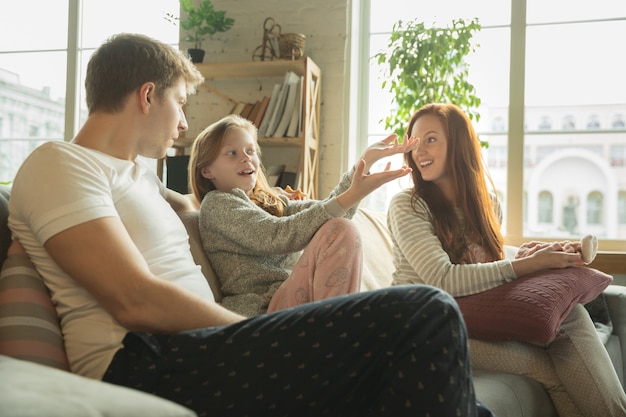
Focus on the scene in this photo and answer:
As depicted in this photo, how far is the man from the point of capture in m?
1.02

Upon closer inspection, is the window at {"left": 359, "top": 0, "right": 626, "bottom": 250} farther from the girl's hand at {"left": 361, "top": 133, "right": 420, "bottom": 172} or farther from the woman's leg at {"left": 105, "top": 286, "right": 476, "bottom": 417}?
the woman's leg at {"left": 105, "top": 286, "right": 476, "bottom": 417}

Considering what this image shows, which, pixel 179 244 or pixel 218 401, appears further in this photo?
pixel 179 244

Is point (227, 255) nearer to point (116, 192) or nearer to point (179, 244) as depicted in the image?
point (179, 244)

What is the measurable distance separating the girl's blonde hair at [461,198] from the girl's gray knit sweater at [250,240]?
267mm

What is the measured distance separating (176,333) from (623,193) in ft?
10.4

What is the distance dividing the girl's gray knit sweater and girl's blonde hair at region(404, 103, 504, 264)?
267mm

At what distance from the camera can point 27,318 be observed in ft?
3.91

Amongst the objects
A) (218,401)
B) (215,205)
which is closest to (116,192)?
(218,401)

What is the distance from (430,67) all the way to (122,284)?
2718 mm

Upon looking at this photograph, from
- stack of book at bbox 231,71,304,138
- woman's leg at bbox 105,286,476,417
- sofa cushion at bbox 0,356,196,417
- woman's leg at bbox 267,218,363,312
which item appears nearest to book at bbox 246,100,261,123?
stack of book at bbox 231,71,304,138

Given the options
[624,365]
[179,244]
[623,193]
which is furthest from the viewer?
[623,193]

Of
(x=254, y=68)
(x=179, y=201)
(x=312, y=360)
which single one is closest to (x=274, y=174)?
(x=254, y=68)

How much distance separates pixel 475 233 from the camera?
205 centimetres

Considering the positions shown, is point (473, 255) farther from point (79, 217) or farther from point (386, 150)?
point (79, 217)
